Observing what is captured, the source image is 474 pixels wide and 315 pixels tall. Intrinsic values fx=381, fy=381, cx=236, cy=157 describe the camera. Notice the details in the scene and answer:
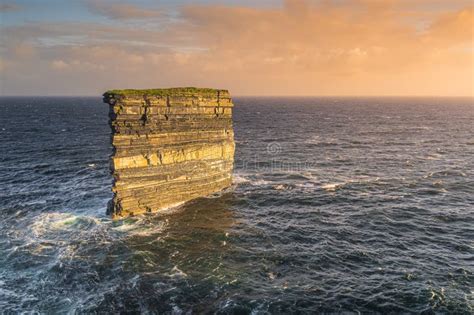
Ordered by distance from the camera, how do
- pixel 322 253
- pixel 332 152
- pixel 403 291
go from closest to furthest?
pixel 403 291 → pixel 322 253 → pixel 332 152

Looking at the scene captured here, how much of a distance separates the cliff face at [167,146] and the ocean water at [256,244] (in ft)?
10.8

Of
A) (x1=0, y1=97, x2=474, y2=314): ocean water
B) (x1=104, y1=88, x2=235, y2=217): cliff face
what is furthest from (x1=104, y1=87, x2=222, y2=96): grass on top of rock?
(x1=0, y1=97, x2=474, y2=314): ocean water

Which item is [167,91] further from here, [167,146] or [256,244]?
[256,244]

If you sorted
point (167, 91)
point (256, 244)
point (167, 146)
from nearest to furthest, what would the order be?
1. point (256, 244)
2. point (167, 146)
3. point (167, 91)

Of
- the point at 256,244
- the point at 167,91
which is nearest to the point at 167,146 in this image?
the point at 167,91

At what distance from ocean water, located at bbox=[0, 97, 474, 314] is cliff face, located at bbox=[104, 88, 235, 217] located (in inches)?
129

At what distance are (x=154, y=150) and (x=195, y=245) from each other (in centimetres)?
1760

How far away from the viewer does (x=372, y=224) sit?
51.8m

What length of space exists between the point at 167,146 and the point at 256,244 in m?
21.9

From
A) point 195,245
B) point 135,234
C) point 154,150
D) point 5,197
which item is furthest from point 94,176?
point 195,245

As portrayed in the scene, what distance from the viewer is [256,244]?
4653 cm

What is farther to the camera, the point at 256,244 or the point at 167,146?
the point at 167,146

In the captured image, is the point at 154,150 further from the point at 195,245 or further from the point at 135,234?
the point at 195,245

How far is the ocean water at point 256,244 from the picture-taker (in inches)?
1391
